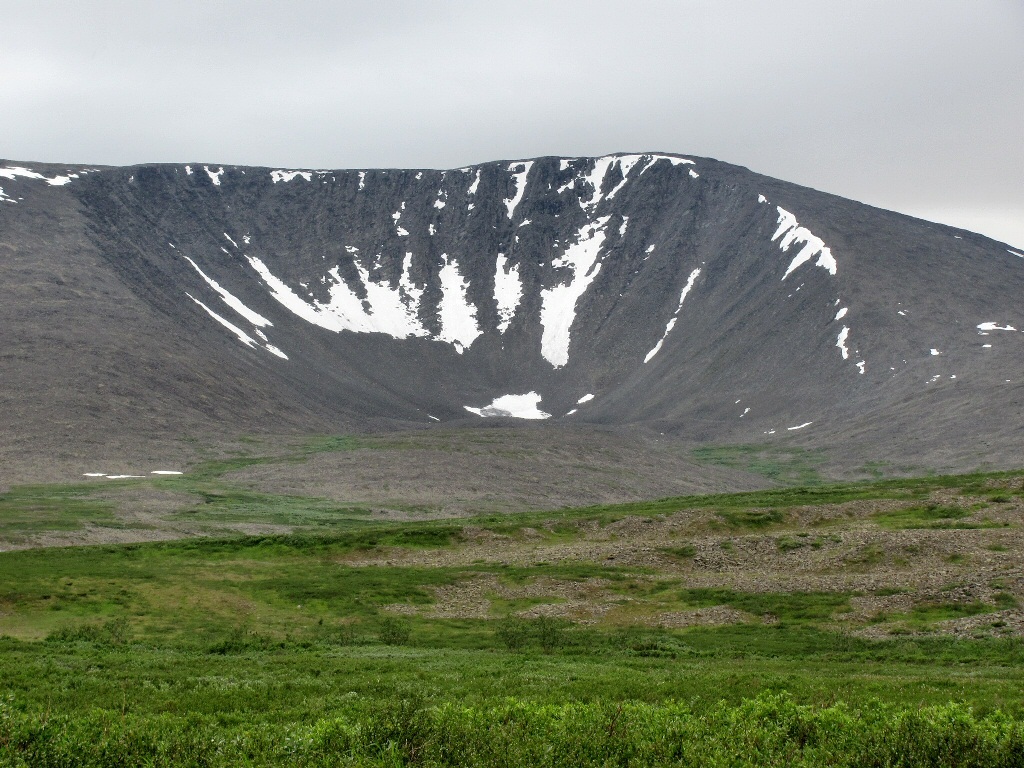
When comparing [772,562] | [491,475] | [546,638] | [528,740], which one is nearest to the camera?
[528,740]

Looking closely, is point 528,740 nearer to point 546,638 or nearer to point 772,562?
point 546,638

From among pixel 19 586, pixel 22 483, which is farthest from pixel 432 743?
pixel 22 483

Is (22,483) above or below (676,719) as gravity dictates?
below

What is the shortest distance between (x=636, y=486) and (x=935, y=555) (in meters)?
82.7

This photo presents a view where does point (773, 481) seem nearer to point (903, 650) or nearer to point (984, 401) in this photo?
point (984, 401)

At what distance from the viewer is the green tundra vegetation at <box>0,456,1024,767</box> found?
20.6 meters

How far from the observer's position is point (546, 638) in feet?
157

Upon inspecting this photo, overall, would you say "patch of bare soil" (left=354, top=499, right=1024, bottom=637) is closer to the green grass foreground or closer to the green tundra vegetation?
the green tundra vegetation

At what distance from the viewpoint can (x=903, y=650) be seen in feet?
144

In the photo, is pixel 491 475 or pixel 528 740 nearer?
pixel 528 740

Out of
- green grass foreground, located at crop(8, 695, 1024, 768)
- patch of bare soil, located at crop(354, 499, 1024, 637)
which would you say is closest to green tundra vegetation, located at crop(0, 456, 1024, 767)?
green grass foreground, located at crop(8, 695, 1024, 768)

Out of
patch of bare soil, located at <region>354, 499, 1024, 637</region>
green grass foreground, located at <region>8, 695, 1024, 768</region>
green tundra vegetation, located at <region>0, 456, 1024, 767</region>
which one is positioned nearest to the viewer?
green grass foreground, located at <region>8, 695, 1024, 768</region>

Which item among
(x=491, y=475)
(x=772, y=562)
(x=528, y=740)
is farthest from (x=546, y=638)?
(x=491, y=475)

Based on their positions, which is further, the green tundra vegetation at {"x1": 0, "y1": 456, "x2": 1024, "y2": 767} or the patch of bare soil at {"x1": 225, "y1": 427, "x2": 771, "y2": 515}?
the patch of bare soil at {"x1": 225, "y1": 427, "x2": 771, "y2": 515}
